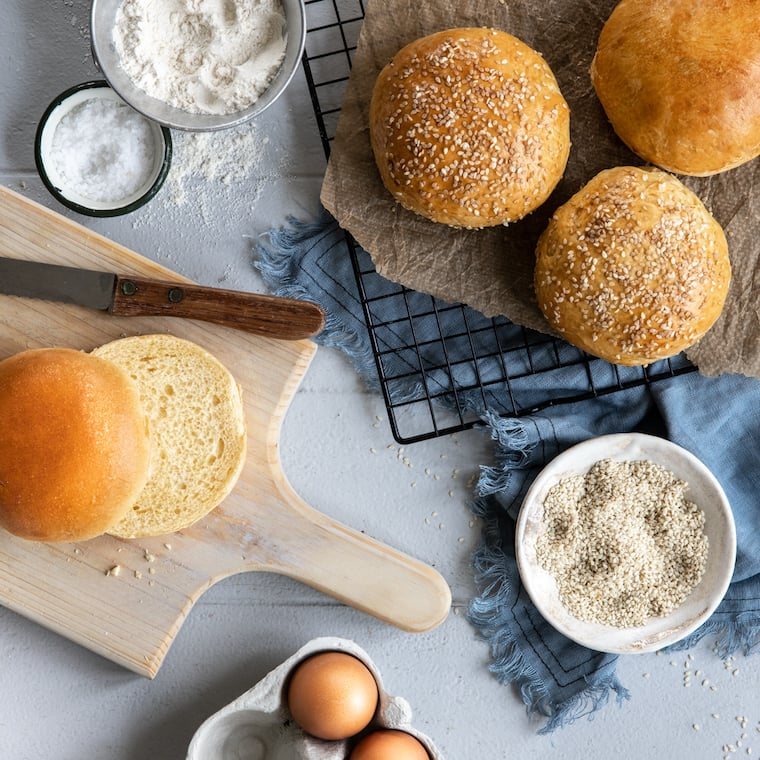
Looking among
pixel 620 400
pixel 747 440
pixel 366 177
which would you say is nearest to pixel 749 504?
pixel 747 440

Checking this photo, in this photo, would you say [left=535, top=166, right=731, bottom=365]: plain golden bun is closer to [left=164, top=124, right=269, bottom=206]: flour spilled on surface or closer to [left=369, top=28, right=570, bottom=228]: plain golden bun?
[left=369, top=28, right=570, bottom=228]: plain golden bun

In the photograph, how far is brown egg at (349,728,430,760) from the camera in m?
1.91

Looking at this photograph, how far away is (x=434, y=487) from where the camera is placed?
223cm

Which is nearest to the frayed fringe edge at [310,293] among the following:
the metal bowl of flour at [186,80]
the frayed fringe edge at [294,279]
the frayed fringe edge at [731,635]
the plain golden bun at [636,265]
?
the frayed fringe edge at [294,279]

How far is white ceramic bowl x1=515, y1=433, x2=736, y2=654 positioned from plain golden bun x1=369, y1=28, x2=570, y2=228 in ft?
2.20

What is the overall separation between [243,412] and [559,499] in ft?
2.69

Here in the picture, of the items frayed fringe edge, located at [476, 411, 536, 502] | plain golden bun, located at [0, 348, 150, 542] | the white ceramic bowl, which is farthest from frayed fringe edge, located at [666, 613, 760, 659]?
plain golden bun, located at [0, 348, 150, 542]

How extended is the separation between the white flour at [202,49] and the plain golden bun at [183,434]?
1.96 ft

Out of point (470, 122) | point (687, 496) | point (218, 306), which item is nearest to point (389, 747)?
point (687, 496)

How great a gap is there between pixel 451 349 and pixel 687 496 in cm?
71

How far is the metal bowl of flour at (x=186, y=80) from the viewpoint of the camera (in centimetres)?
194

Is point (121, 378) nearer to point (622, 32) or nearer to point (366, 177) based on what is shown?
point (366, 177)

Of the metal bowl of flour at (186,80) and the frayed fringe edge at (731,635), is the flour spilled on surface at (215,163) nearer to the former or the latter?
the metal bowl of flour at (186,80)

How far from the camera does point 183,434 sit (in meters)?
1.97
